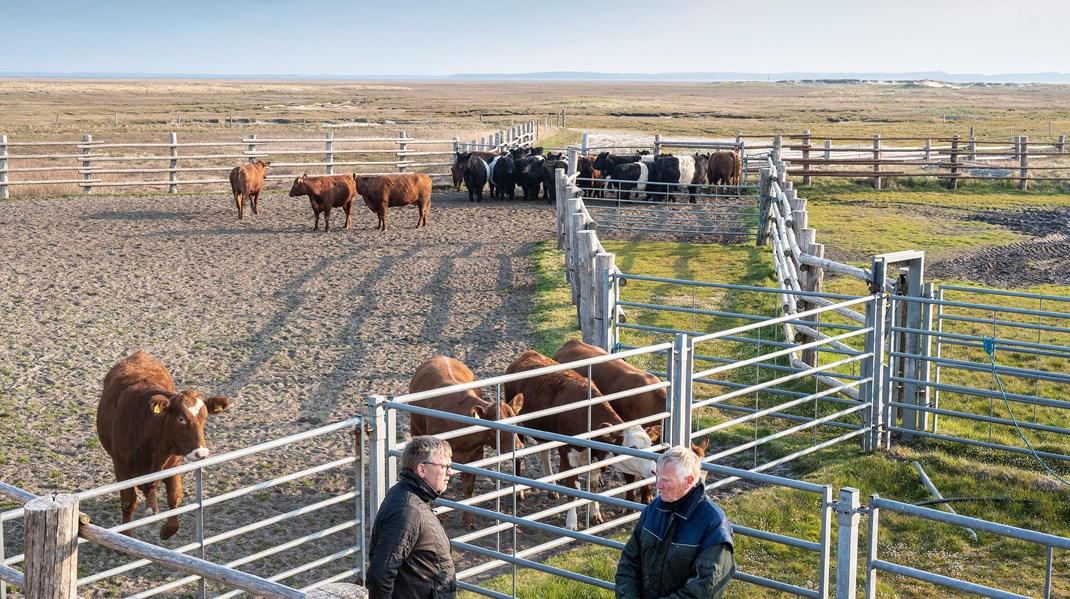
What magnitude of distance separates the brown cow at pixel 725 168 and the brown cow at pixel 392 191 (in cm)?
881

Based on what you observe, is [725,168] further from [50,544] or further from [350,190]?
[50,544]

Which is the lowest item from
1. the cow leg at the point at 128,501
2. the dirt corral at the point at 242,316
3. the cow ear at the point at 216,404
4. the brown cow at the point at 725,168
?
the cow leg at the point at 128,501

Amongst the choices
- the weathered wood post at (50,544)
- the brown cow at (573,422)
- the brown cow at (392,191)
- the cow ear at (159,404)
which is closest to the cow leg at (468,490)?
the brown cow at (573,422)

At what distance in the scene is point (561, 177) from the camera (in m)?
18.0

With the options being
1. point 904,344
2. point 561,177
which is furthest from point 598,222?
point 904,344

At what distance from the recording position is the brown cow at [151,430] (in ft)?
21.5

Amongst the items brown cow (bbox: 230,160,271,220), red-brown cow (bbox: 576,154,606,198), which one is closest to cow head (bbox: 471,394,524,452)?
brown cow (bbox: 230,160,271,220)

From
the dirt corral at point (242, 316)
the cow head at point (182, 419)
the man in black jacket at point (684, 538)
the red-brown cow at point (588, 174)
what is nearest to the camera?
the man in black jacket at point (684, 538)

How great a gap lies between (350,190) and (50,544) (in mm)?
16642

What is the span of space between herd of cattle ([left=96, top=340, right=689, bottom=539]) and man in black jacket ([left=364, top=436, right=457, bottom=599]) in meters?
1.91

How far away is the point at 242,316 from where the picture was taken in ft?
42.1

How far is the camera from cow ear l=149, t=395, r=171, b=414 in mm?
6570

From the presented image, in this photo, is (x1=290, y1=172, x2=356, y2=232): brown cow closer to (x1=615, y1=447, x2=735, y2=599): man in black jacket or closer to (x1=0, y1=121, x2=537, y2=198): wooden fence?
(x1=0, y1=121, x2=537, y2=198): wooden fence

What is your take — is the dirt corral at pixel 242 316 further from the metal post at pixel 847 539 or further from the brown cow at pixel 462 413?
the metal post at pixel 847 539
